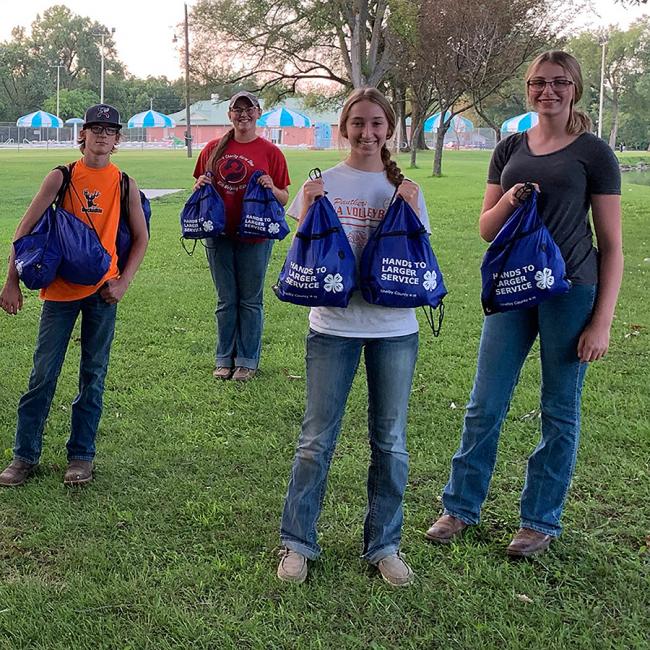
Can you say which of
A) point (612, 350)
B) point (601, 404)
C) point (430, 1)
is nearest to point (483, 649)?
point (601, 404)

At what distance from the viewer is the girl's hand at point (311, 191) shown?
3006mm

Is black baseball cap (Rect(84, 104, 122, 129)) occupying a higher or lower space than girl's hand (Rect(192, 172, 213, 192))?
higher

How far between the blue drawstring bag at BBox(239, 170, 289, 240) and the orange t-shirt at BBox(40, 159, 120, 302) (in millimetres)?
1723

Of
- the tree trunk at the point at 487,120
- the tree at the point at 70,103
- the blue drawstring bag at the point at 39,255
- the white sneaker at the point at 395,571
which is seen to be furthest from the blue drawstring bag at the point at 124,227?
the tree at the point at 70,103

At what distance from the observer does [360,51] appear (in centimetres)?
4150

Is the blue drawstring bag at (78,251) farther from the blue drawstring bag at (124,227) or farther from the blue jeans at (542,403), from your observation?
the blue jeans at (542,403)

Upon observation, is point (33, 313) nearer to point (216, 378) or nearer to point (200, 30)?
point (216, 378)

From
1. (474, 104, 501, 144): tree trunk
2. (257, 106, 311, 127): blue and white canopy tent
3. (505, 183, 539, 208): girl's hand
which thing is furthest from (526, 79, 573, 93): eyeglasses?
(257, 106, 311, 127): blue and white canopy tent

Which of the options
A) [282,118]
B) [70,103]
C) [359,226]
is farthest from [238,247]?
[70,103]

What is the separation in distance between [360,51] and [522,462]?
131ft

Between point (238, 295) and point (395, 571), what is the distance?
318 cm

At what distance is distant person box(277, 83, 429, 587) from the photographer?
3068 millimetres

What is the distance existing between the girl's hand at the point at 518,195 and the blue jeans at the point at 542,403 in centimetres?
41

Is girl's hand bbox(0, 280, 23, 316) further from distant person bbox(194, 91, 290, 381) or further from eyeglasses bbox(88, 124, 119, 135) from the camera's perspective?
distant person bbox(194, 91, 290, 381)
